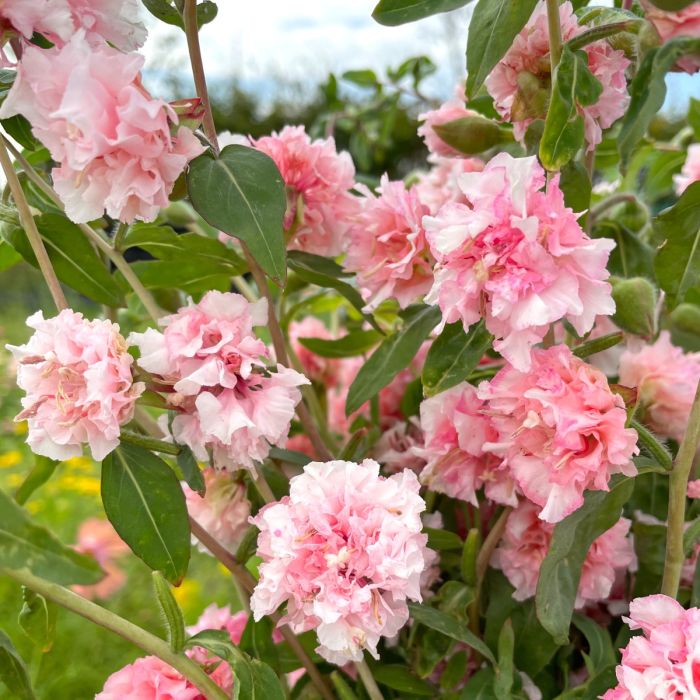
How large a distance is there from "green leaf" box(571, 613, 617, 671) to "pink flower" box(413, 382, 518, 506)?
0.32 feet

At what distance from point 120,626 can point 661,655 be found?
8.9 inches

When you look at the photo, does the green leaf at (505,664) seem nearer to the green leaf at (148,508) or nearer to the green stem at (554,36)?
the green leaf at (148,508)

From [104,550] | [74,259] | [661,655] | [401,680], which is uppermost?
[74,259]

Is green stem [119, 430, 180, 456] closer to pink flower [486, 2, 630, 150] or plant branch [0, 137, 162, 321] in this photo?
plant branch [0, 137, 162, 321]

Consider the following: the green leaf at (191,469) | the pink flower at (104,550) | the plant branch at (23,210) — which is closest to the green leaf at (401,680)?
the green leaf at (191,469)

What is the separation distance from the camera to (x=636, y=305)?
0.46 meters

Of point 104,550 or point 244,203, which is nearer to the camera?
point 244,203

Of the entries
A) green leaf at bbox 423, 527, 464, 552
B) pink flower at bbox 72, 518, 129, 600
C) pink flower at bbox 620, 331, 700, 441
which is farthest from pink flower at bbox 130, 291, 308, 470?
pink flower at bbox 72, 518, 129, 600

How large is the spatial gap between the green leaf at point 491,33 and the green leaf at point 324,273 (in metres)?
0.15

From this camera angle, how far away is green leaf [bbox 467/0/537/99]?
1.21ft

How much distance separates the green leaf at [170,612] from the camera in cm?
39

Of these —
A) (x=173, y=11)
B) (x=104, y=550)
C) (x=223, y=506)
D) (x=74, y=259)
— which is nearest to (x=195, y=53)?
(x=173, y=11)

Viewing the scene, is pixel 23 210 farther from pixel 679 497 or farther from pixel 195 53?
pixel 679 497

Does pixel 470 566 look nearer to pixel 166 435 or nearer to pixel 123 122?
pixel 166 435
